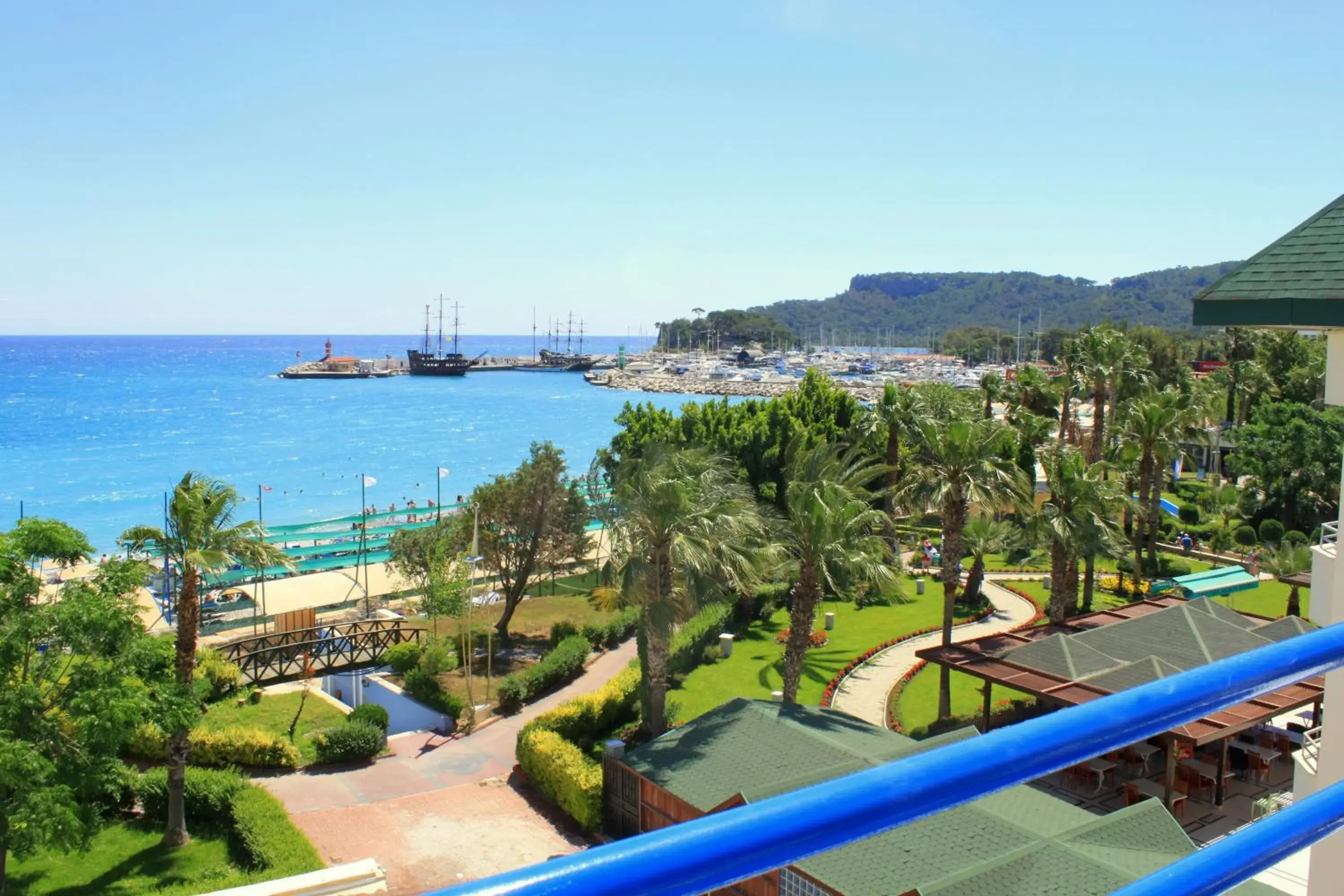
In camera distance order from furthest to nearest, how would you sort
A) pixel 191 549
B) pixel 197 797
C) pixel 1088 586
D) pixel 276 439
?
pixel 276 439
pixel 1088 586
pixel 197 797
pixel 191 549

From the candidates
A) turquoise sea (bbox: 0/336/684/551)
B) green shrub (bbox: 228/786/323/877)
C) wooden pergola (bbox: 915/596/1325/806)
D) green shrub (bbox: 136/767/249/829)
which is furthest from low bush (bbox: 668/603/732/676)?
turquoise sea (bbox: 0/336/684/551)

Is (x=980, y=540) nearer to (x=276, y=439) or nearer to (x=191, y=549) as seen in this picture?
(x=191, y=549)

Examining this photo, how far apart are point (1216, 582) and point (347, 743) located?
25595 mm

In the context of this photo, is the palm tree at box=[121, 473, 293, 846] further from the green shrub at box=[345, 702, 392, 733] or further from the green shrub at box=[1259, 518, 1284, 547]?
the green shrub at box=[1259, 518, 1284, 547]

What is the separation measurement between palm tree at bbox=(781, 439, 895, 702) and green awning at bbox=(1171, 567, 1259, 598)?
14.4m

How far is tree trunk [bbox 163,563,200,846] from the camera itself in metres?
17.5

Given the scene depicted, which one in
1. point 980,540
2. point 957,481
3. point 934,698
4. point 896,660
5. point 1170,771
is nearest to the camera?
point 1170,771

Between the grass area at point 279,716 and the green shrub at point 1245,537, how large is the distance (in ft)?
108

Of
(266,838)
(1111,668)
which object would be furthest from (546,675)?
(1111,668)

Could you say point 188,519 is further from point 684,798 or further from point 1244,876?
point 1244,876

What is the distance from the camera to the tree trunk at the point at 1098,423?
42.7 m

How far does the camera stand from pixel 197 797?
19.4 meters

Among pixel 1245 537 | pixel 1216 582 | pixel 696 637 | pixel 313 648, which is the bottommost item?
pixel 313 648

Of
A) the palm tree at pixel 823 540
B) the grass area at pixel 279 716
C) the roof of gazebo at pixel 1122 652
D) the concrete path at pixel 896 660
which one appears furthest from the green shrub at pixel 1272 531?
the grass area at pixel 279 716
